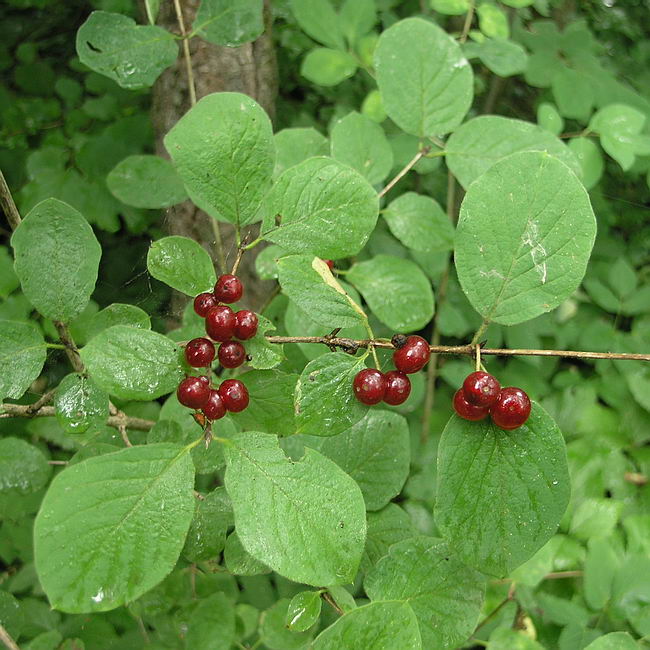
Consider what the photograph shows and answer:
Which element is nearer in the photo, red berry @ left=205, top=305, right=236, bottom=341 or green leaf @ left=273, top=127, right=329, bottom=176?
red berry @ left=205, top=305, right=236, bottom=341

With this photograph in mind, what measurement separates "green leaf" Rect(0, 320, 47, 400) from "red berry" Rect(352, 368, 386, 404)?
0.33 m

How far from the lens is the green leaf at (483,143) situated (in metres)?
0.88

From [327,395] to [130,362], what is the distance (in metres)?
0.19

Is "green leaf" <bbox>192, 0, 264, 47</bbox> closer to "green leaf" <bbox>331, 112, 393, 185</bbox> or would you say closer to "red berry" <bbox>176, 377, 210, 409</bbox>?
"green leaf" <bbox>331, 112, 393, 185</bbox>

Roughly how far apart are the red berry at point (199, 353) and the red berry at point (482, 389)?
0.80 ft

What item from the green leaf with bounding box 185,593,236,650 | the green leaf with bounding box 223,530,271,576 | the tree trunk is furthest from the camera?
the tree trunk

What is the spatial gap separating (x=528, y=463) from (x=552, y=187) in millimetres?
265

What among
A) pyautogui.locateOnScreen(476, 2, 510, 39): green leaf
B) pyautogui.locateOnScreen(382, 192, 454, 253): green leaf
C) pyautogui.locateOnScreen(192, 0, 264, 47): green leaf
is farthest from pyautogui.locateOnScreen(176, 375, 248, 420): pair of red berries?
pyautogui.locateOnScreen(476, 2, 510, 39): green leaf

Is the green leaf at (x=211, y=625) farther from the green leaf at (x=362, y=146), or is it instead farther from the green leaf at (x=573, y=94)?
the green leaf at (x=573, y=94)

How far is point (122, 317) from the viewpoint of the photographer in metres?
0.66

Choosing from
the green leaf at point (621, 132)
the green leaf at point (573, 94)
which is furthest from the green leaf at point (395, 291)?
the green leaf at point (573, 94)

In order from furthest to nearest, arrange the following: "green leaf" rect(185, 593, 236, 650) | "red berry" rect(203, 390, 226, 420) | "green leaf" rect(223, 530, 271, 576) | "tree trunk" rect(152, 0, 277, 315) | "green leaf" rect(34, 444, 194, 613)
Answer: "tree trunk" rect(152, 0, 277, 315) → "green leaf" rect(185, 593, 236, 650) → "green leaf" rect(223, 530, 271, 576) → "red berry" rect(203, 390, 226, 420) → "green leaf" rect(34, 444, 194, 613)


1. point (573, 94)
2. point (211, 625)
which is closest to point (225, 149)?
point (211, 625)

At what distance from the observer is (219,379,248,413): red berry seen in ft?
1.90
